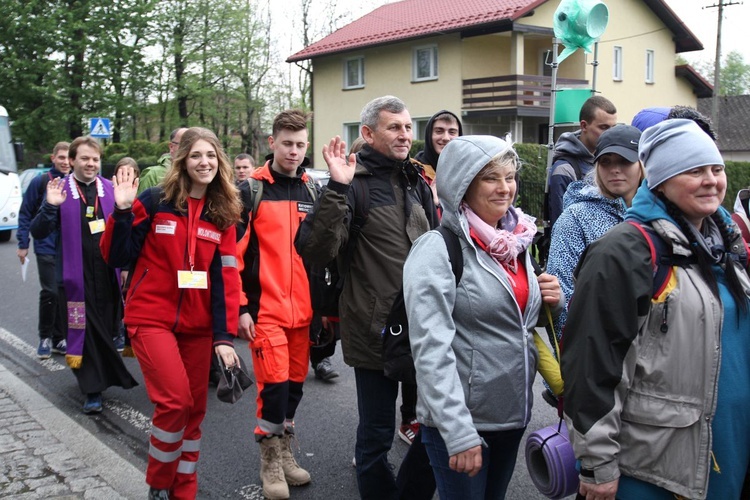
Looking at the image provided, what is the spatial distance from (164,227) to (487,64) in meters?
29.3

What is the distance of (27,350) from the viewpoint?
7.88m

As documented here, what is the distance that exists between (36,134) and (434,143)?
35.7 m

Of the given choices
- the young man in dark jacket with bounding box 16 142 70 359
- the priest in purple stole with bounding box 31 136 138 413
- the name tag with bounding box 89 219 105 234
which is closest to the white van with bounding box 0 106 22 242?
the young man in dark jacket with bounding box 16 142 70 359

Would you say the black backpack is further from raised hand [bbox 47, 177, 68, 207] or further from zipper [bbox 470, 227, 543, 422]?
raised hand [bbox 47, 177, 68, 207]

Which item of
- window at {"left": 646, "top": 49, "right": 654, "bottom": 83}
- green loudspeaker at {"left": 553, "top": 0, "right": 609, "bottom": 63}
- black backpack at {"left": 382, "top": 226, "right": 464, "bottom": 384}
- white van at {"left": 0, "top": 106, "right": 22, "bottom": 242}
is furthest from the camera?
window at {"left": 646, "top": 49, "right": 654, "bottom": 83}

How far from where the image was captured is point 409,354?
2930mm

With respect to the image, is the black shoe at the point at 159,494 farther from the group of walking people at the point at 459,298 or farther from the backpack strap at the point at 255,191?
the backpack strap at the point at 255,191

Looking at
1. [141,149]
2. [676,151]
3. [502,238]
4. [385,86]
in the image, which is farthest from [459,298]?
[141,149]

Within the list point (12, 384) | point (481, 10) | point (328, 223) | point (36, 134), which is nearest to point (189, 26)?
point (36, 134)

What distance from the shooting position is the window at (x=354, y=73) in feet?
117

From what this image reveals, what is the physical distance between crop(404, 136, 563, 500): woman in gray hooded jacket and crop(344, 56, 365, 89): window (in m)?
33.4

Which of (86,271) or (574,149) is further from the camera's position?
(86,271)

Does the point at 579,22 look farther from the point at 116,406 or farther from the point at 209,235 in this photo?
the point at 116,406

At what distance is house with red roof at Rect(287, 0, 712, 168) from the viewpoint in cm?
2992
